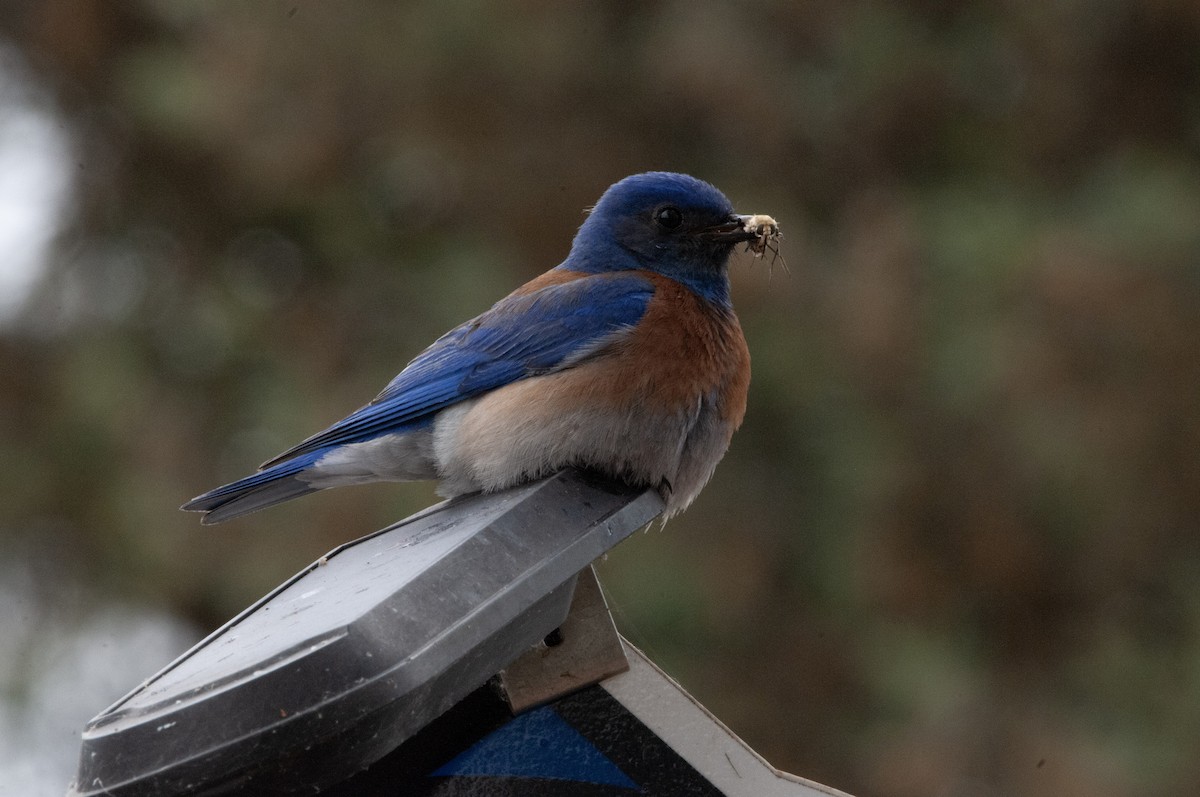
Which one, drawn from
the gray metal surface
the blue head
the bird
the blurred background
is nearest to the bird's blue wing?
the bird

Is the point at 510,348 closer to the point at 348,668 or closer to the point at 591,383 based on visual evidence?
the point at 591,383

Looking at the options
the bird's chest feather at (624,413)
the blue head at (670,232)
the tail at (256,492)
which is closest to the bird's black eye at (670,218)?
the blue head at (670,232)

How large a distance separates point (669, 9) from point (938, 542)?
113 inches

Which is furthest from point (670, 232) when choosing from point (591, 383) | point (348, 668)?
point (348, 668)

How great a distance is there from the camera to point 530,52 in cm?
716

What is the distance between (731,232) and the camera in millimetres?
4012

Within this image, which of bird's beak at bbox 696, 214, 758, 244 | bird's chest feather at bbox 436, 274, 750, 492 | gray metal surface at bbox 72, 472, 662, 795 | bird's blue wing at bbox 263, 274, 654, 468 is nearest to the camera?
gray metal surface at bbox 72, 472, 662, 795

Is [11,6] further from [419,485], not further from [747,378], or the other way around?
[747,378]

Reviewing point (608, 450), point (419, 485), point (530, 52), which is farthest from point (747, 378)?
point (530, 52)

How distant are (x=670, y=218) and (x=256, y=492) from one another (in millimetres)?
1334

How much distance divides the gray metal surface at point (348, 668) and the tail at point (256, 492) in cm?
135

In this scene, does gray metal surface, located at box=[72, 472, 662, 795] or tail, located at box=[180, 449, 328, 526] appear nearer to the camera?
gray metal surface, located at box=[72, 472, 662, 795]

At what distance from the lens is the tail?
3738 millimetres

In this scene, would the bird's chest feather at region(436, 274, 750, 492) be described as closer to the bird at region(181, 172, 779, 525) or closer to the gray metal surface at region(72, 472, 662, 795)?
the bird at region(181, 172, 779, 525)
